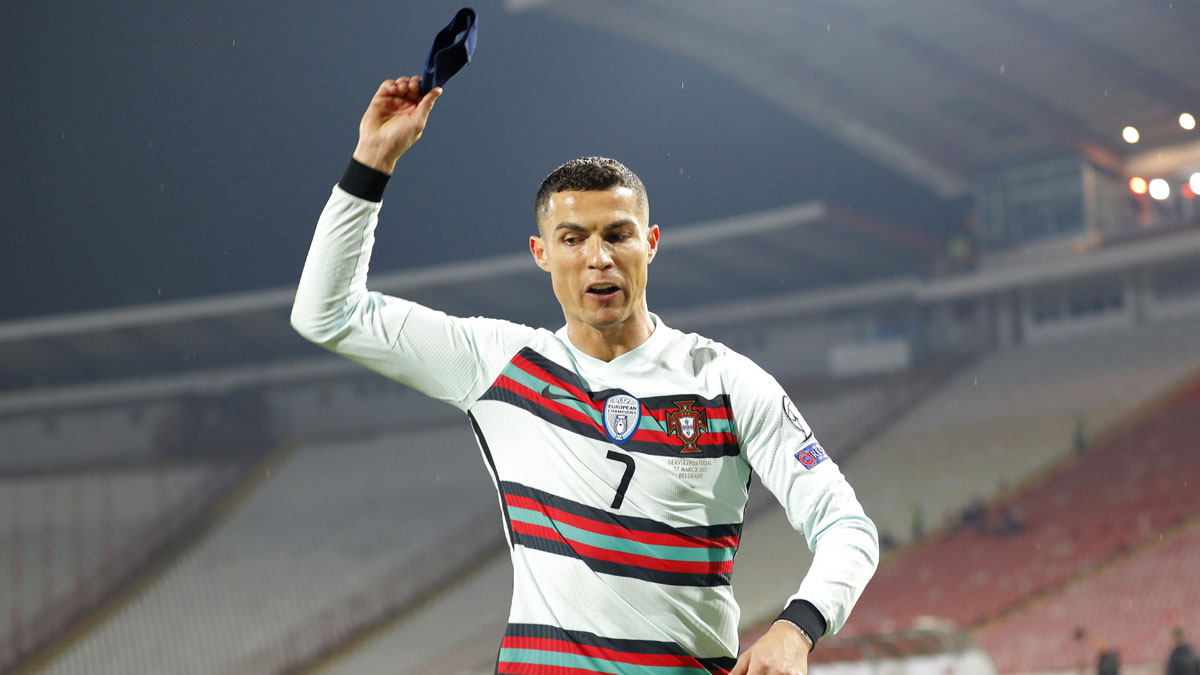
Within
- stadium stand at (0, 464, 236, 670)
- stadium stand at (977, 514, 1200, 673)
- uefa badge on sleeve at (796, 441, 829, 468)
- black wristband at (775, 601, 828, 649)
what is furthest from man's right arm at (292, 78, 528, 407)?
stadium stand at (0, 464, 236, 670)

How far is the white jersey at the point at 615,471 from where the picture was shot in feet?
6.74

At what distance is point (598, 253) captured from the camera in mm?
2158

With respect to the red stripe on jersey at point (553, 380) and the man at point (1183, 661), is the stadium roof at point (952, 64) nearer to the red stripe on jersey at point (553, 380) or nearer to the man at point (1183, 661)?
the man at point (1183, 661)

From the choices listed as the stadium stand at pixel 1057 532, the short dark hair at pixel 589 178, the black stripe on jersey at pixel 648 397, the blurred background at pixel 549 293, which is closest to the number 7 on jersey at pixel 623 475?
the black stripe on jersey at pixel 648 397

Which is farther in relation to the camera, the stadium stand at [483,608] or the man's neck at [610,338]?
the stadium stand at [483,608]

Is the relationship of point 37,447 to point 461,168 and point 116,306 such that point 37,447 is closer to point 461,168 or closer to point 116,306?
point 116,306

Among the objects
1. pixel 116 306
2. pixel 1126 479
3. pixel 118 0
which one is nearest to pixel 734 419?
pixel 1126 479

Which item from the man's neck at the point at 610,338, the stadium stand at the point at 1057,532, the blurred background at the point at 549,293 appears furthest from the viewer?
the blurred background at the point at 549,293

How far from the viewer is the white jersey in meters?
2.05

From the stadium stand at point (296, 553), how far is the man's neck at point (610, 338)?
18108 mm

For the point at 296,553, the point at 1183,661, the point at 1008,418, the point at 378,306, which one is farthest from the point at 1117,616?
the point at 378,306

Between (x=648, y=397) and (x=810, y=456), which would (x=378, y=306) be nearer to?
(x=648, y=397)

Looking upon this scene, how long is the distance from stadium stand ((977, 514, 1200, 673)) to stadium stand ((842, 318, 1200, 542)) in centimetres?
352

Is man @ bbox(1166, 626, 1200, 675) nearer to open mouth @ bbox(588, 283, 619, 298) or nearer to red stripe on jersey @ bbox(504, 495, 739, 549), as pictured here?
red stripe on jersey @ bbox(504, 495, 739, 549)
